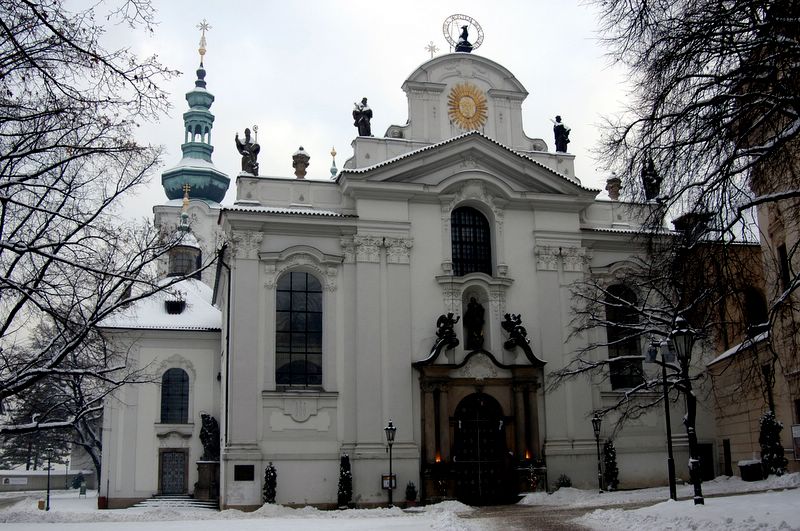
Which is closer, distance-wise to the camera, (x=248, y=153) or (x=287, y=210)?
(x=287, y=210)

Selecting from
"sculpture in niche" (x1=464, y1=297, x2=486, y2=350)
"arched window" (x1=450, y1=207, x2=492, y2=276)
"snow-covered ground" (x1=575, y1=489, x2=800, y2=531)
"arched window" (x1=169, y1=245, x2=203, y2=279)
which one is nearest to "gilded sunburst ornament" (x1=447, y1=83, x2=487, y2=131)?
"arched window" (x1=450, y1=207, x2=492, y2=276)

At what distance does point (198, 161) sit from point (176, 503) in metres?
42.8

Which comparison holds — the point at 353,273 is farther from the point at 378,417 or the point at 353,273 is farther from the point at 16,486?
the point at 16,486

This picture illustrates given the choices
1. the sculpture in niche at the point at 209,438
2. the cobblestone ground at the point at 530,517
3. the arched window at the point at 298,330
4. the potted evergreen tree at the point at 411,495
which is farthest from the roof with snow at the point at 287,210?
the cobblestone ground at the point at 530,517

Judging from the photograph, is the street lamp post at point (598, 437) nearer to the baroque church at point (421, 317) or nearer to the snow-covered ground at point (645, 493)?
the baroque church at point (421, 317)

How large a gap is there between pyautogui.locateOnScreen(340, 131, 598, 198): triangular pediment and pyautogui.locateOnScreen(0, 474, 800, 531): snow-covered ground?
10.7m

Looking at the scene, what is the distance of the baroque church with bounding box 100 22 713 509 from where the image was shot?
28812mm

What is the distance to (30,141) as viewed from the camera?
13719 millimetres

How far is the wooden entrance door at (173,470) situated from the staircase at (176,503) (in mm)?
479

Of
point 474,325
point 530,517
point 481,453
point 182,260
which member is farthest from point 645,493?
point 182,260

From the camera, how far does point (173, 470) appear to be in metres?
35.1

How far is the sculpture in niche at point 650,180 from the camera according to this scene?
12.4 m

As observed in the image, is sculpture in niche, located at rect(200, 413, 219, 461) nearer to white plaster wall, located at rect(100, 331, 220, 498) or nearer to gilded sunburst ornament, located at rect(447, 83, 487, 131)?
white plaster wall, located at rect(100, 331, 220, 498)

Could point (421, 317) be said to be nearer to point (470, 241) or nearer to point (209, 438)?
point (470, 241)
